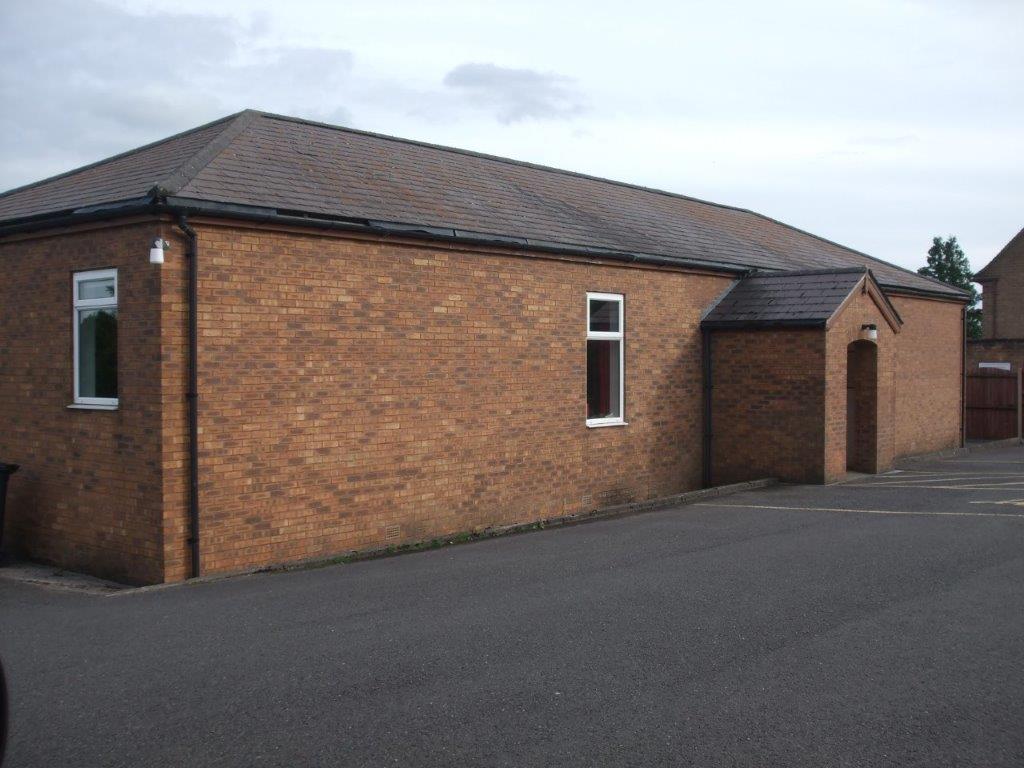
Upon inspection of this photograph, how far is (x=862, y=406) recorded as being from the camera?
17.6 m

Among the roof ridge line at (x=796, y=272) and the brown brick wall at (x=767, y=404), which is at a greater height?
the roof ridge line at (x=796, y=272)

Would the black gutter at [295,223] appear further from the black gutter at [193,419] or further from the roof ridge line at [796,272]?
the roof ridge line at [796,272]

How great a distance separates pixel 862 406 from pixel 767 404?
237 centimetres

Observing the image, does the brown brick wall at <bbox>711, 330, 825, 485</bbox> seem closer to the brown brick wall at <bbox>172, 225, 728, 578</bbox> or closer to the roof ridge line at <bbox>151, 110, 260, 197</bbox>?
the brown brick wall at <bbox>172, 225, 728, 578</bbox>

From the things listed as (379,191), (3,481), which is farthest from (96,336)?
(379,191)

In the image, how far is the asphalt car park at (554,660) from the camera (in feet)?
17.1

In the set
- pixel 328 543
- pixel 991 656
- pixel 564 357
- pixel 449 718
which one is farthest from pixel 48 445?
pixel 991 656

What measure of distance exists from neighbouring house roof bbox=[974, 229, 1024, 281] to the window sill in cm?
3476

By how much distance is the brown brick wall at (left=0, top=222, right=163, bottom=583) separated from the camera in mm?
9977

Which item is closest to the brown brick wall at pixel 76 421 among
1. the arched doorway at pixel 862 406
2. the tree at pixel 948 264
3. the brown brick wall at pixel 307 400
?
the brown brick wall at pixel 307 400

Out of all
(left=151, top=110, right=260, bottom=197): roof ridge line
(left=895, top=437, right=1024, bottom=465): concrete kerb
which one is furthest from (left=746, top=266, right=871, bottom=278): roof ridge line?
(left=151, top=110, right=260, bottom=197): roof ridge line

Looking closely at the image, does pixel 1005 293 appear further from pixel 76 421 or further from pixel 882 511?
pixel 76 421

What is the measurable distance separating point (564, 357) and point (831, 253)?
39.2 feet

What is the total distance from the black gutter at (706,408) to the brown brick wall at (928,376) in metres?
5.62
